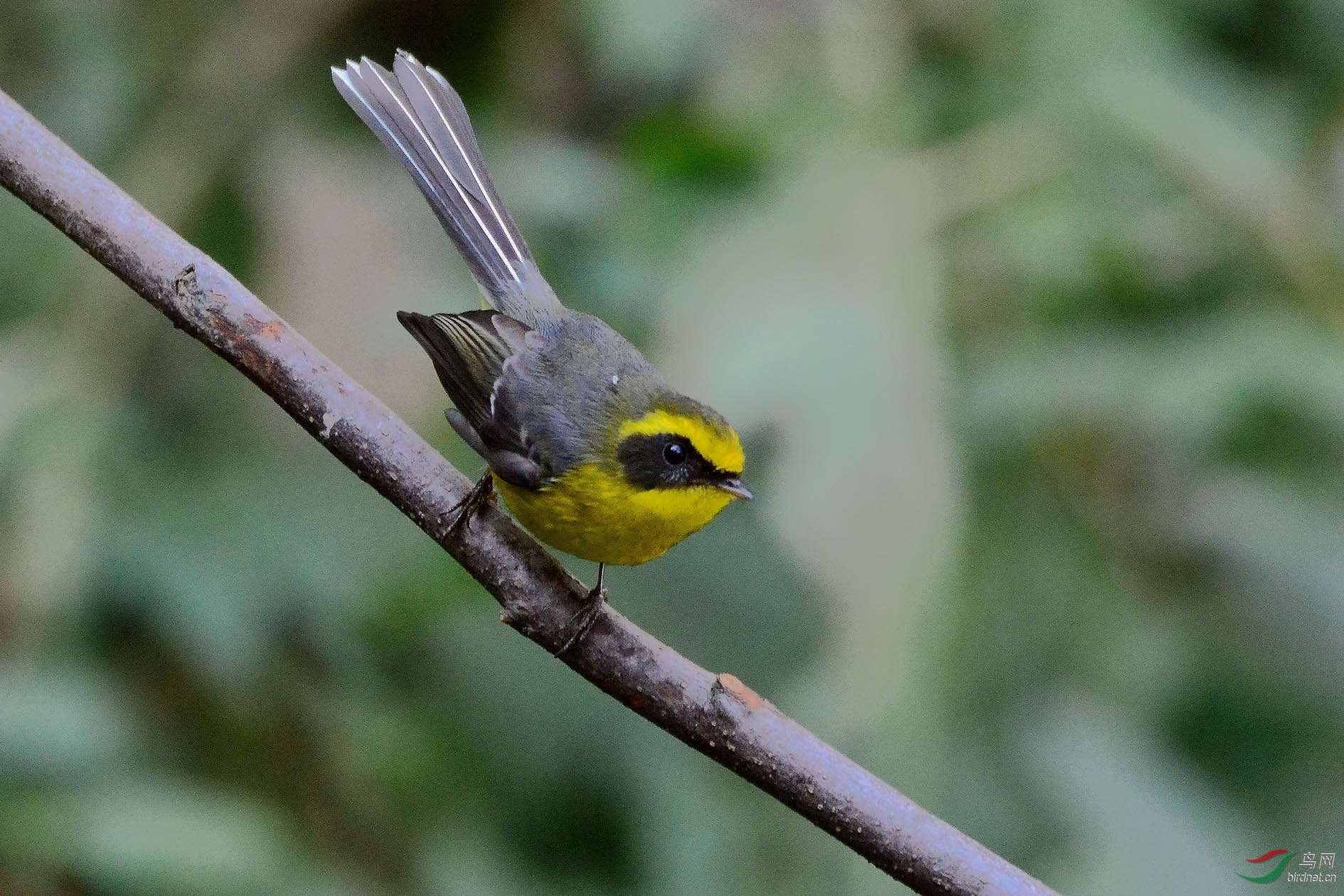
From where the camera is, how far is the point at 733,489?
8.76 feet

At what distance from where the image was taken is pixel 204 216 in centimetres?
396

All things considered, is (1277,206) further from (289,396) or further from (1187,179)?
(289,396)

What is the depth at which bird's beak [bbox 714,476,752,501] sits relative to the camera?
2658 mm

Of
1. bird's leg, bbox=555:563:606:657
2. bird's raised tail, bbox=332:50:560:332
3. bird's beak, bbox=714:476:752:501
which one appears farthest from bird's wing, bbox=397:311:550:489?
bird's leg, bbox=555:563:606:657

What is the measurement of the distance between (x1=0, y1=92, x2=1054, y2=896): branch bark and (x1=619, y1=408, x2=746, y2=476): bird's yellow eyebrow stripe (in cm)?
53

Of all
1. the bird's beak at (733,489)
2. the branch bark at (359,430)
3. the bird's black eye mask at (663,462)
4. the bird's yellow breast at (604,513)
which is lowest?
the branch bark at (359,430)

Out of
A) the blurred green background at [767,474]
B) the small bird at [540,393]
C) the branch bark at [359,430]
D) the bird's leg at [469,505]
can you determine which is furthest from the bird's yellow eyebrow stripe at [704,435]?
the branch bark at [359,430]

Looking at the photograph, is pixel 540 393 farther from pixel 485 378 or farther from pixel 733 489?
pixel 733 489

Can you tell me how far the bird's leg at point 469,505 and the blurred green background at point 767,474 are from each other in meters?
0.67

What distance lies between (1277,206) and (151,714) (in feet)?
10.5

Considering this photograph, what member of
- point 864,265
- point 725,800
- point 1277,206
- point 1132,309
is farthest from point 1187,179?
point 725,800

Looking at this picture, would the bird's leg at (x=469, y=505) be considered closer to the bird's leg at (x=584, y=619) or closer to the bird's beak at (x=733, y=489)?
the bird's leg at (x=584, y=619)

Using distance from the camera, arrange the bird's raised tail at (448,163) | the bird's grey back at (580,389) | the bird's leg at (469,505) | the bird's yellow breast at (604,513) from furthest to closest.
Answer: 1. the bird's raised tail at (448,163)
2. the bird's grey back at (580,389)
3. the bird's yellow breast at (604,513)
4. the bird's leg at (469,505)

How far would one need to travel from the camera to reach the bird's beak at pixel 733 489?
2658mm
